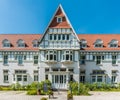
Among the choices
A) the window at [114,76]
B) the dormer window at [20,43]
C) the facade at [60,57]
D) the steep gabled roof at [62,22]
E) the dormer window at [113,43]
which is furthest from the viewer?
the dormer window at [20,43]

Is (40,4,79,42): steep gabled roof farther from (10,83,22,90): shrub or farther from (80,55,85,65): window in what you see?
(10,83,22,90): shrub

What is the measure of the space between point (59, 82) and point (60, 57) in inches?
A: 180

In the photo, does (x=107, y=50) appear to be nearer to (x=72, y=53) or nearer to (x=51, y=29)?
(x=72, y=53)

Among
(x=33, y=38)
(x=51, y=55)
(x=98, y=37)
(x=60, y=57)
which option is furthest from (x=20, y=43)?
(x=98, y=37)

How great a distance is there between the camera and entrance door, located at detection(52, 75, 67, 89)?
136 ft

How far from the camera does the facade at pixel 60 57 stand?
138 ft

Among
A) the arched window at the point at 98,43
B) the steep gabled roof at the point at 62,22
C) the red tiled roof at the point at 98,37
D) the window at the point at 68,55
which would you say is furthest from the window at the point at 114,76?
the steep gabled roof at the point at 62,22

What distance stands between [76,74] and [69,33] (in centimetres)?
760

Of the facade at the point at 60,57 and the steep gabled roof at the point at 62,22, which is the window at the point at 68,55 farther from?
the steep gabled roof at the point at 62,22

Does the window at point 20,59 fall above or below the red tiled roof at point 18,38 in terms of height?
below

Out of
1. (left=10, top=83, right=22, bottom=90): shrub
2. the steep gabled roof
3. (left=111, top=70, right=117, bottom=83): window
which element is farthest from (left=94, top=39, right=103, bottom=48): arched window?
(left=10, top=83, right=22, bottom=90): shrub

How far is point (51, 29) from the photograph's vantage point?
4262 cm

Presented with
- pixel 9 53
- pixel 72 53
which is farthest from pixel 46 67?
pixel 9 53

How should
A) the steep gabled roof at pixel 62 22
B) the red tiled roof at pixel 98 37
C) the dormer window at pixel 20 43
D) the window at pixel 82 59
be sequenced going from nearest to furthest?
1. the steep gabled roof at pixel 62 22
2. the window at pixel 82 59
3. the red tiled roof at pixel 98 37
4. the dormer window at pixel 20 43
